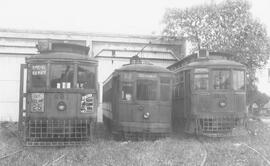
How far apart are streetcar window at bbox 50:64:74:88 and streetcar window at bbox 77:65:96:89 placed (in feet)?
0.87

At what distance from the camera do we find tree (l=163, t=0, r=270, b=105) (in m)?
16.3

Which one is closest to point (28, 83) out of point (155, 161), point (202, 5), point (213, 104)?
point (155, 161)

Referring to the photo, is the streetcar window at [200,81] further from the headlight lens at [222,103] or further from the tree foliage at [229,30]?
the tree foliage at [229,30]

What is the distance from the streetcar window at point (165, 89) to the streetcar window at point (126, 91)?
109cm

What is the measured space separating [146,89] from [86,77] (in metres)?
2.12

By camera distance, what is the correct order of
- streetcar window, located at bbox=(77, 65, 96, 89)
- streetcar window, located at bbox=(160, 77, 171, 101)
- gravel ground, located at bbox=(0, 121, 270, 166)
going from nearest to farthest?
gravel ground, located at bbox=(0, 121, 270, 166), streetcar window, located at bbox=(77, 65, 96, 89), streetcar window, located at bbox=(160, 77, 171, 101)

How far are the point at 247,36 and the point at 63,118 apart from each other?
11.2 m

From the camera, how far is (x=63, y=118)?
30.8ft

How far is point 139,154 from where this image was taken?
8109mm

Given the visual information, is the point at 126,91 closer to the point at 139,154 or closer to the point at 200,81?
the point at 200,81

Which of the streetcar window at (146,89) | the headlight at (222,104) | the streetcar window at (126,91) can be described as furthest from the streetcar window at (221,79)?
the streetcar window at (126,91)

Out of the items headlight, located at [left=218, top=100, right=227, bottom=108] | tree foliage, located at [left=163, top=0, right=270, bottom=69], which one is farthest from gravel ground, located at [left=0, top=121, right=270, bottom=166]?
tree foliage, located at [left=163, top=0, right=270, bottom=69]

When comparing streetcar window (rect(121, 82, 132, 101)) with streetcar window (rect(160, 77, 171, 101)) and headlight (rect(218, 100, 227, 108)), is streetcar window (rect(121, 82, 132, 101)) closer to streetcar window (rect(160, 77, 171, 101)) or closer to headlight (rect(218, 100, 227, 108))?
streetcar window (rect(160, 77, 171, 101))

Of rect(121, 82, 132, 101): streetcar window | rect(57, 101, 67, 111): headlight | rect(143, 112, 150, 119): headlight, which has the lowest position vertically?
rect(143, 112, 150, 119): headlight
